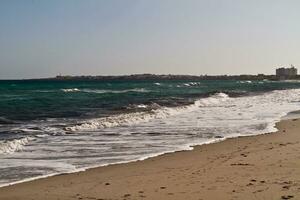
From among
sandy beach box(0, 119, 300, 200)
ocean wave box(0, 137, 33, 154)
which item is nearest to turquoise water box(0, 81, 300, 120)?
ocean wave box(0, 137, 33, 154)

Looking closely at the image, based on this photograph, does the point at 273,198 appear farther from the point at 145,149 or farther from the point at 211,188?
the point at 145,149

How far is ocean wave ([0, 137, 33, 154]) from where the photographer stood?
1248 cm

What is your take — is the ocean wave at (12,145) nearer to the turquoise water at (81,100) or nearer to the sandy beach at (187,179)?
the sandy beach at (187,179)

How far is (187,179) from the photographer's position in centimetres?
857

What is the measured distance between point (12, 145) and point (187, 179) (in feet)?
20.5

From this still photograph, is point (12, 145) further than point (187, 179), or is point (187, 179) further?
point (12, 145)

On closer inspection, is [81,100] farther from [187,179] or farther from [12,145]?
[187,179]

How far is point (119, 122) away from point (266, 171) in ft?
38.8

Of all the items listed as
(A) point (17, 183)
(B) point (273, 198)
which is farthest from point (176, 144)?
(B) point (273, 198)

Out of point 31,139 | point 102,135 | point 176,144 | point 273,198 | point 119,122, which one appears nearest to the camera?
point 273,198

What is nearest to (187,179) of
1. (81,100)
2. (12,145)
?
(12,145)

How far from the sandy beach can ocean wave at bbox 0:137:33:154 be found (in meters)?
3.61

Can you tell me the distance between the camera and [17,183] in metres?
8.57

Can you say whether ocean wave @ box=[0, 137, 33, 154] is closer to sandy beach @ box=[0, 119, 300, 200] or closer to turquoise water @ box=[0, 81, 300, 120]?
sandy beach @ box=[0, 119, 300, 200]
